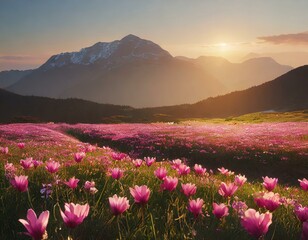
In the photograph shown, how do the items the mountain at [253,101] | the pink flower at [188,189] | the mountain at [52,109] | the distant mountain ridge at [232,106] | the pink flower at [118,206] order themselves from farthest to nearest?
the mountain at [52,109], the mountain at [253,101], the distant mountain ridge at [232,106], the pink flower at [188,189], the pink flower at [118,206]

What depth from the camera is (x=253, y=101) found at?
4528 inches

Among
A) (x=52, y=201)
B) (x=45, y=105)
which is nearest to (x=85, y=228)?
(x=52, y=201)

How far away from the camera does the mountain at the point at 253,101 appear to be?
106 meters

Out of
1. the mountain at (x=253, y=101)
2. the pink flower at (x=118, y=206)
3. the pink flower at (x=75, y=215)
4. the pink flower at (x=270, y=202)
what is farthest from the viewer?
the mountain at (x=253, y=101)

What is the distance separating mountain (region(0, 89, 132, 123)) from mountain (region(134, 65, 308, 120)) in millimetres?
17020

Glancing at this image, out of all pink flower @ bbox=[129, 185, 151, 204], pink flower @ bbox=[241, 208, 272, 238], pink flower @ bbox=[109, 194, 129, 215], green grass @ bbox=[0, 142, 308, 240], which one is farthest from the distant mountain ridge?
pink flower @ bbox=[241, 208, 272, 238]

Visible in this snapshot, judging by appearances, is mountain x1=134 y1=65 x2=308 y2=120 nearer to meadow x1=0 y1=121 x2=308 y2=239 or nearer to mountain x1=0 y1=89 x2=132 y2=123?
mountain x1=0 y1=89 x2=132 y2=123

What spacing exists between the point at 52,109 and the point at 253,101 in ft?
259

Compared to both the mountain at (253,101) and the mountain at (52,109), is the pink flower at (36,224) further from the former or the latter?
the mountain at (52,109)

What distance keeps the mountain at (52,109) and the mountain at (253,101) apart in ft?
55.8

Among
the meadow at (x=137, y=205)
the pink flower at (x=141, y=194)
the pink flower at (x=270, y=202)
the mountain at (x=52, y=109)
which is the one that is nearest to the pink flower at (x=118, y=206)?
the meadow at (x=137, y=205)

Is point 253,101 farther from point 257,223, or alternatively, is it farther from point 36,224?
point 36,224

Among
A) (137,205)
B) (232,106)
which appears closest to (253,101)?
(232,106)

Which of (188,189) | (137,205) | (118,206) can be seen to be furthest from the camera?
(188,189)
